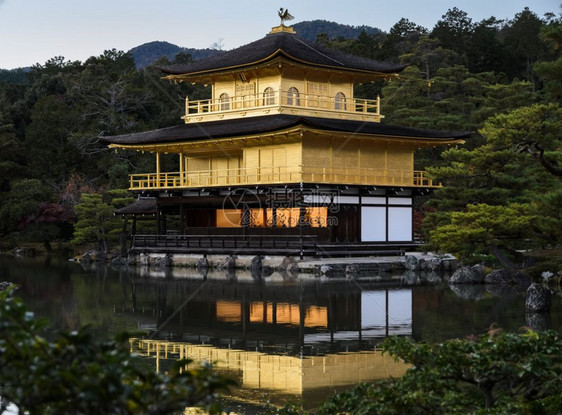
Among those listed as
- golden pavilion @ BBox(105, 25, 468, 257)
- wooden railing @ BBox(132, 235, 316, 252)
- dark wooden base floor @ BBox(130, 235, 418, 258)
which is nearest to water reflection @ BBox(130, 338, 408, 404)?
dark wooden base floor @ BBox(130, 235, 418, 258)

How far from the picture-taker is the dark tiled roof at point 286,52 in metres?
36.2

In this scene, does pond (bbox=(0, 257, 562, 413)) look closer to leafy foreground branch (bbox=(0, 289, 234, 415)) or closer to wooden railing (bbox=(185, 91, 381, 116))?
leafy foreground branch (bbox=(0, 289, 234, 415))

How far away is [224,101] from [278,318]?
23.4 meters

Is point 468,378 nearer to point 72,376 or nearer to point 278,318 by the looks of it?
point 72,376

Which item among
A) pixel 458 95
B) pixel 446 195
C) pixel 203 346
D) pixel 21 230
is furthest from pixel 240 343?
pixel 458 95

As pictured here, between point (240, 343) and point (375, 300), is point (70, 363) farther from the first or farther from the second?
point (375, 300)

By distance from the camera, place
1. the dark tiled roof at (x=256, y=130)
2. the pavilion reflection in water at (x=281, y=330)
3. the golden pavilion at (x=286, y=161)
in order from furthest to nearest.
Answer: the dark tiled roof at (x=256, y=130), the golden pavilion at (x=286, y=161), the pavilion reflection in water at (x=281, y=330)

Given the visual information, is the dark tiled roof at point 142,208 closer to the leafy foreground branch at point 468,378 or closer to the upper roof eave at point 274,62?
the upper roof eave at point 274,62

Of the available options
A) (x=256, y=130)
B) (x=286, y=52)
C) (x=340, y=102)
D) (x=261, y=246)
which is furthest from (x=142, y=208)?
(x=340, y=102)

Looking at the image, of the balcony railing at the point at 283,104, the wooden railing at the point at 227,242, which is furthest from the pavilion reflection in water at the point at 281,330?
the balcony railing at the point at 283,104

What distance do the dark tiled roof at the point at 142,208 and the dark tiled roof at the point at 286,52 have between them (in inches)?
253

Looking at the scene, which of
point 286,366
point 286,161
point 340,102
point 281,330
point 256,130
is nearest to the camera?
point 286,366

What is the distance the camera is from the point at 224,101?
38.8m

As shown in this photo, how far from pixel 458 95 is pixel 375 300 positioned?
119 feet
